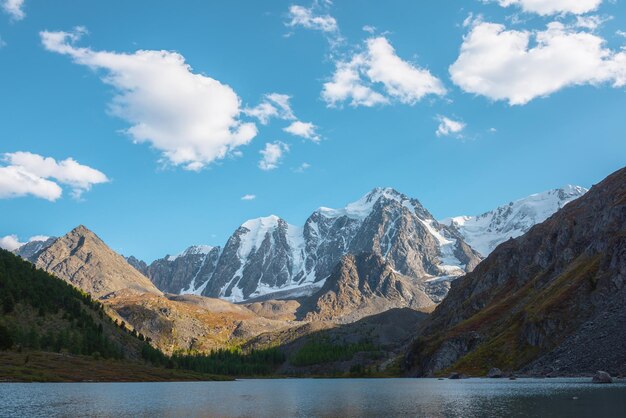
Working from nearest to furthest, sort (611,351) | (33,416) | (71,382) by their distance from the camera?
(33,416) < (611,351) < (71,382)

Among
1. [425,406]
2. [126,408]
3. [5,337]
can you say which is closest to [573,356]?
[425,406]

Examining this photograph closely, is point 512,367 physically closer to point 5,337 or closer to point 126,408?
point 126,408

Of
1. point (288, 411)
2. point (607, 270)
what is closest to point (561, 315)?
point (607, 270)

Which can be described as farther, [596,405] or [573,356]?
[573,356]

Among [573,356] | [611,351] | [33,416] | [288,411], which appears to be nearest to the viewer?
[33,416]

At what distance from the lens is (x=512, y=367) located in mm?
199625

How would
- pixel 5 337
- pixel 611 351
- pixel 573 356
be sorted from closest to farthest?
pixel 611 351 < pixel 573 356 < pixel 5 337

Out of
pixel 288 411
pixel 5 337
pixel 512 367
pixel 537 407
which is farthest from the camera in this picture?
pixel 512 367

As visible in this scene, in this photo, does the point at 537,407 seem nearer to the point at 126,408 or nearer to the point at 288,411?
the point at 288,411

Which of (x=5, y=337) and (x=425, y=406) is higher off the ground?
(x=5, y=337)

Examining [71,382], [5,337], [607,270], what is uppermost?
[607,270]

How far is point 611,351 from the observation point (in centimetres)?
14025

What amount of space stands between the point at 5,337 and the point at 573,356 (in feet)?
586

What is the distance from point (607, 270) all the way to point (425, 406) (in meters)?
132
